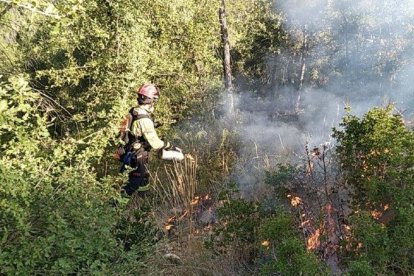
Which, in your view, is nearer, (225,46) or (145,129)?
(145,129)

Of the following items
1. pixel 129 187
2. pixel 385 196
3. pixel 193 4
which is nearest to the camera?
pixel 385 196

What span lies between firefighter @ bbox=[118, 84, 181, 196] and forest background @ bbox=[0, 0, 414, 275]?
27 cm

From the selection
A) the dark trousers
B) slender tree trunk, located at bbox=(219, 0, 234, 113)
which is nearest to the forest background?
slender tree trunk, located at bbox=(219, 0, 234, 113)

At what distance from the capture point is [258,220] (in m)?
3.13

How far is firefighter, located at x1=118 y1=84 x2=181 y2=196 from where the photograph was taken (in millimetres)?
5137

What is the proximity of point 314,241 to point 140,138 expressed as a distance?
9.08ft

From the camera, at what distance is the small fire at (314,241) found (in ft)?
9.92

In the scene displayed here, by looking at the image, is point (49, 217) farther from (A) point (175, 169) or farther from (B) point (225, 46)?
(B) point (225, 46)

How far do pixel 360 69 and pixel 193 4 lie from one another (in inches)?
519

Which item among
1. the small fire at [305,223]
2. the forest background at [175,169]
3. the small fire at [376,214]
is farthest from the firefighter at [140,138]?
the small fire at [376,214]

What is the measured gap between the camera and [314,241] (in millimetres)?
3061

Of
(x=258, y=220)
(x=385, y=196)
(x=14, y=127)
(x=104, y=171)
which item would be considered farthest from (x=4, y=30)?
(x=385, y=196)

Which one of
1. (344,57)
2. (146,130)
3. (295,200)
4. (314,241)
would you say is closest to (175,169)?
(146,130)

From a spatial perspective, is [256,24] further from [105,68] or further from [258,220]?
[258,220]
